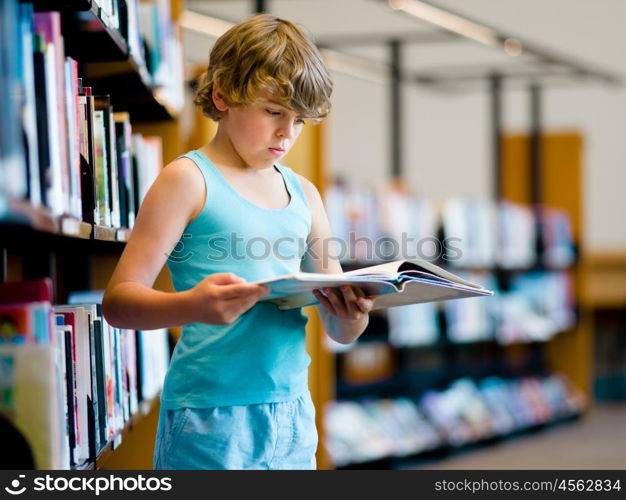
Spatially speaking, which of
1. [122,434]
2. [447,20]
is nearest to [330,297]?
[122,434]

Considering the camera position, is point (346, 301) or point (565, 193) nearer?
point (346, 301)

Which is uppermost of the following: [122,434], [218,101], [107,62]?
[107,62]

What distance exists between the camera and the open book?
1193 millimetres

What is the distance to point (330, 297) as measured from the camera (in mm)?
1339

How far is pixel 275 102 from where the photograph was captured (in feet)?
4.33

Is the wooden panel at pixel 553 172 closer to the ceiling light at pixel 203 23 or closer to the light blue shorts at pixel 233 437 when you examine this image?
the ceiling light at pixel 203 23

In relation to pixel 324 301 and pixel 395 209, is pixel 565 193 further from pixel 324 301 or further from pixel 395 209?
pixel 324 301

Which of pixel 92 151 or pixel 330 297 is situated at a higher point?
pixel 92 151

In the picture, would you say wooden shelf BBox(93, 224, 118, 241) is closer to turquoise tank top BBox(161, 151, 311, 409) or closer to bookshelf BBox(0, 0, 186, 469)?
bookshelf BBox(0, 0, 186, 469)

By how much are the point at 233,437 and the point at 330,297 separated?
239 millimetres

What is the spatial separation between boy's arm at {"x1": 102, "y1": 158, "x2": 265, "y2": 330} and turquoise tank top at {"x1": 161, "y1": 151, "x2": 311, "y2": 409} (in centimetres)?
4

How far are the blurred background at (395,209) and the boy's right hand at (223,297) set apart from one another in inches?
7.3

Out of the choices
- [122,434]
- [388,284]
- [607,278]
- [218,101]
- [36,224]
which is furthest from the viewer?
[607,278]
